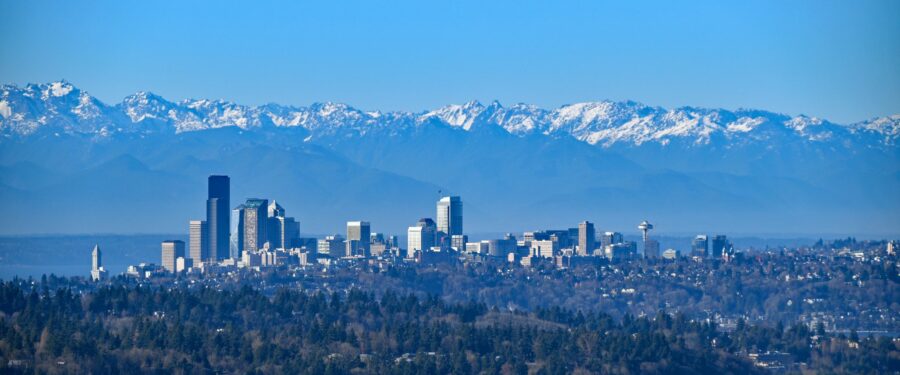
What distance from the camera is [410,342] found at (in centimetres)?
11200

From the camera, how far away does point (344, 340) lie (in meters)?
113

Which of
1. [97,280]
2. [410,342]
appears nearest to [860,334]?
[410,342]

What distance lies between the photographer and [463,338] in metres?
112

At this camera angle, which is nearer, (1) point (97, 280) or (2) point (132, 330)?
(2) point (132, 330)

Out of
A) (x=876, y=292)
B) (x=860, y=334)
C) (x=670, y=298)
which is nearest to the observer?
(x=860, y=334)

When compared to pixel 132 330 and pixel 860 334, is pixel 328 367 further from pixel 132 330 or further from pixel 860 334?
pixel 860 334

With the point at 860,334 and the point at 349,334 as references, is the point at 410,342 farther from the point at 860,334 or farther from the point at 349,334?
the point at 860,334

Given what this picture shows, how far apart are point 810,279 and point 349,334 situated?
280 feet

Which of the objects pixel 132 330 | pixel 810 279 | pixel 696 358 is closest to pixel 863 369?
pixel 696 358

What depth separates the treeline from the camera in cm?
10062

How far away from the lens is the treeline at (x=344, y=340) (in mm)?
100625

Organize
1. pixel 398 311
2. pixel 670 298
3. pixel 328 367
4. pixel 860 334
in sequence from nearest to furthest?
pixel 328 367
pixel 398 311
pixel 860 334
pixel 670 298

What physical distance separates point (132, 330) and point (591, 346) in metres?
22.5

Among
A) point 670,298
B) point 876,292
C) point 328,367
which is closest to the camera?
point 328,367
